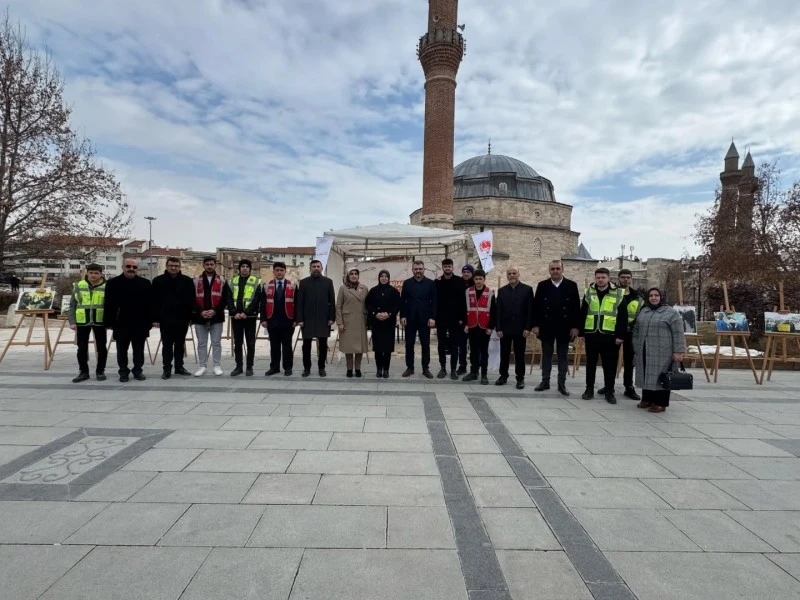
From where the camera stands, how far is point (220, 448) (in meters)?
4.19

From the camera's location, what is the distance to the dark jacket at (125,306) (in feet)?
23.0

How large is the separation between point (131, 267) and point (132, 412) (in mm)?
2793

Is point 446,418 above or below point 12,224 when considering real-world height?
below

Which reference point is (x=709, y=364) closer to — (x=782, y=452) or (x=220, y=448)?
(x=782, y=452)

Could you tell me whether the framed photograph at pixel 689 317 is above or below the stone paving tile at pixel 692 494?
above

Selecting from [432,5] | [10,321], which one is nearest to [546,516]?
[10,321]

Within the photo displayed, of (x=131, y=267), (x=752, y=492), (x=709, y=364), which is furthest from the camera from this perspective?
(x=709, y=364)

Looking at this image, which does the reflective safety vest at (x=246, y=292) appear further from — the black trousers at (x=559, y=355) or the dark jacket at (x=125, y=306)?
the black trousers at (x=559, y=355)

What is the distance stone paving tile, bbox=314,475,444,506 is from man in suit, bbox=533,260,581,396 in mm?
3967

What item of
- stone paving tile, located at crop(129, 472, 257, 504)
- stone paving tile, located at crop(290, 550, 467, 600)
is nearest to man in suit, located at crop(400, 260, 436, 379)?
stone paving tile, located at crop(129, 472, 257, 504)

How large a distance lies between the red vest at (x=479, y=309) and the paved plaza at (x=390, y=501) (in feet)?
5.59

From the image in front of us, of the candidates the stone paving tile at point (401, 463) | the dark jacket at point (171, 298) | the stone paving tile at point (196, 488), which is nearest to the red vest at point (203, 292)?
the dark jacket at point (171, 298)

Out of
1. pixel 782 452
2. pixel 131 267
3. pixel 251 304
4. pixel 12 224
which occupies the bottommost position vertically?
pixel 782 452

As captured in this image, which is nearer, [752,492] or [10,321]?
[752,492]
